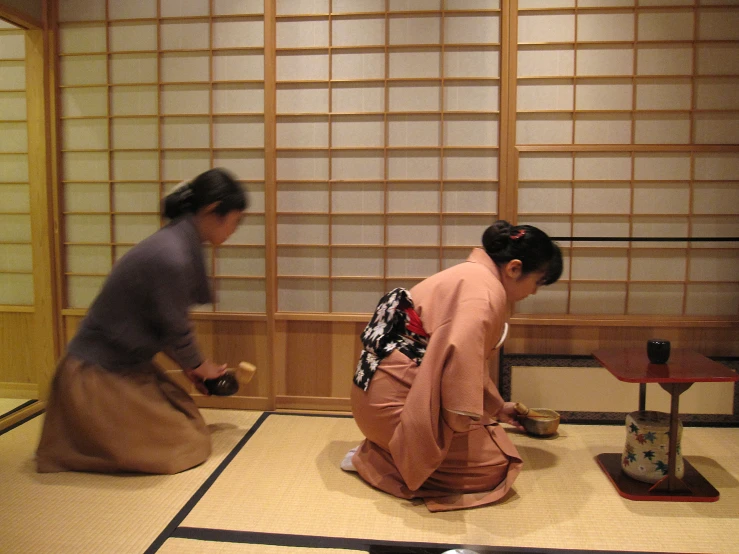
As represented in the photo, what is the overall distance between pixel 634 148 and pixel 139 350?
8.69ft

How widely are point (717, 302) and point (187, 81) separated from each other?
317 cm

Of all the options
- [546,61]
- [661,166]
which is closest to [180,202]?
[546,61]

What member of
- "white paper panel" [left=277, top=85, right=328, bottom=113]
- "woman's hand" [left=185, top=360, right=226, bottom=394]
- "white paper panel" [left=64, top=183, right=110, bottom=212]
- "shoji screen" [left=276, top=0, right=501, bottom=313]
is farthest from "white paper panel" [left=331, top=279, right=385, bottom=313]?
"white paper panel" [left=64, top=183, right=110, bottom=212]

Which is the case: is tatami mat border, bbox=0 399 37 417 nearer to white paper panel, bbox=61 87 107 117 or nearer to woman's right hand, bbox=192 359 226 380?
woman's right hand, bbox=192 359 226 380

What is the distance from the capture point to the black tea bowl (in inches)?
94.3

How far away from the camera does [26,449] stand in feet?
9.05

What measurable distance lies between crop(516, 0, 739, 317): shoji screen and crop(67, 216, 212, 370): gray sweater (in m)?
1.78

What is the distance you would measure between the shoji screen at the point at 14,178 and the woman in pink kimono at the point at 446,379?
7.95 feet

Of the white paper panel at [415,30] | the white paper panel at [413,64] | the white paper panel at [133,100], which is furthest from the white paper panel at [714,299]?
the white paper panel at [133,100]

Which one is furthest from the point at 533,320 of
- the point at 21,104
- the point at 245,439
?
the point at 21,104

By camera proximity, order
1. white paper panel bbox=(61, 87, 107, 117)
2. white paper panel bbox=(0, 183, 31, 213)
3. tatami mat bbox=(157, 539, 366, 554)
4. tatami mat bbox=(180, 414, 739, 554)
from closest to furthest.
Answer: tatami mat bbox=(157, 539, 366, 554)
tatami mat bbox=(180, 414, 739, 554)
white paper panel bbox=(61, 87, 107, 117)
white paper panel bbox=(0, 183, 31, 213)

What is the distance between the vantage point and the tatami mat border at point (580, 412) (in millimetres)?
3098

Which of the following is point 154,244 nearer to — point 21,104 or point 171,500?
point 171,500

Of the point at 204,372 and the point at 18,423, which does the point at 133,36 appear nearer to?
the point at 204,372
